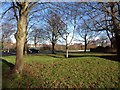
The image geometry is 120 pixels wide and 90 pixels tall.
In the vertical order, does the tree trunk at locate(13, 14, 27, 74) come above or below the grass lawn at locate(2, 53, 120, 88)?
above

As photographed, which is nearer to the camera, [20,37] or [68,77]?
[68,77]

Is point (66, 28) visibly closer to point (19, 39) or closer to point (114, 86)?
point (19, 39)

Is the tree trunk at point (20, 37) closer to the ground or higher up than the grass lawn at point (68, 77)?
higher up

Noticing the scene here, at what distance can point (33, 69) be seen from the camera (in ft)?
A: 42.8

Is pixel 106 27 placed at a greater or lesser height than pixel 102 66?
greater

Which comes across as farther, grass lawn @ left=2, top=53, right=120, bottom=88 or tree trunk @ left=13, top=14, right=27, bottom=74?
tree trunk @ left=13, top=14, right=27, bottom=74

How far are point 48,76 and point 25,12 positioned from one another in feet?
15.7

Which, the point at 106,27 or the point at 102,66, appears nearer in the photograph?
the point at 102,66

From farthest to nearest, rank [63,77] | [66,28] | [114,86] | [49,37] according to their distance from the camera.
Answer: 1. [49,37]
2. [66,28]
3. [63,77]
4. [114,86]

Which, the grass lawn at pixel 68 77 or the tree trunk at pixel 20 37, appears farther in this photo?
the tree trunk at pixel 20 37

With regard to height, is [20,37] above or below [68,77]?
above

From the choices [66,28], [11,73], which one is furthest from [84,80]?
[66,28]

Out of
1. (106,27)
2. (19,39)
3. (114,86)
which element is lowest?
(114,86)

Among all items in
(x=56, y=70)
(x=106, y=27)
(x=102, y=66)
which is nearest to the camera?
(x=56, y=70)
